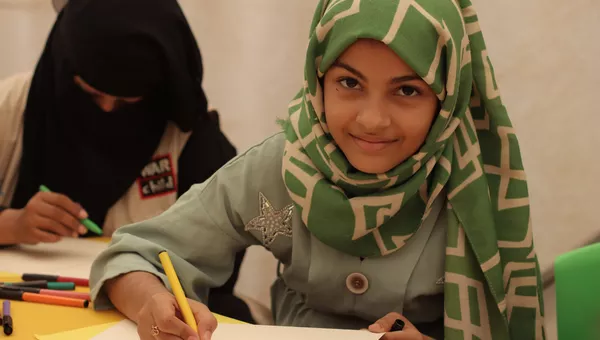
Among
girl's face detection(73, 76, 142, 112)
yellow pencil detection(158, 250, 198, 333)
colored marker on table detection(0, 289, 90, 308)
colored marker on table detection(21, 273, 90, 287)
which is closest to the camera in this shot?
yellow pencil detection(158, 250, 198, 333)

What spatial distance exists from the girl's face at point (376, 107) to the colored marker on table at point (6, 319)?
0.47 meters

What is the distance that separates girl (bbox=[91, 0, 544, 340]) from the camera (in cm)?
86

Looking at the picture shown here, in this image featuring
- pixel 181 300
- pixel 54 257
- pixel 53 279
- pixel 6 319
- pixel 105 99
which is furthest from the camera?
pixel 105 99

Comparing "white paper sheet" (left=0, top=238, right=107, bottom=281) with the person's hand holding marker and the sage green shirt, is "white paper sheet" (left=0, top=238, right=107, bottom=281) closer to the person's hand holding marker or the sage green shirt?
the person's hand holding marker

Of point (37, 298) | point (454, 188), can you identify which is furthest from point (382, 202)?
point (37, 298)

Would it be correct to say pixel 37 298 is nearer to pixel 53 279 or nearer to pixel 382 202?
pixel 53 279

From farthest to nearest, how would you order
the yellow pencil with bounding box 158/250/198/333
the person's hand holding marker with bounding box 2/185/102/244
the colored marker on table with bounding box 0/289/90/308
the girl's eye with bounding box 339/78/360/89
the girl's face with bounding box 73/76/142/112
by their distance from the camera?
the girl's face with bounding box 73/76/142/112
the person's hand holding marker with bounding box 2/185/102/244
the colored marker on table with bounding box 0/289/90/308
the girl's eye with bounding box 339/78/360/89
the yellow pencil with bounding box 158/250/198/333

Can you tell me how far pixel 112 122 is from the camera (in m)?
1.45

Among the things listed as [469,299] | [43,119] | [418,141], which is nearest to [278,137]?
[418,141]

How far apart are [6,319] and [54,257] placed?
0.41 metres

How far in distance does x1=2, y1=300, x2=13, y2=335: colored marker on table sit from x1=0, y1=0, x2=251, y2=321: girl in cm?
41

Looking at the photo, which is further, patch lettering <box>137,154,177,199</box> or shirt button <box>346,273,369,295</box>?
patch lettering <box>137,154,177,199</box>

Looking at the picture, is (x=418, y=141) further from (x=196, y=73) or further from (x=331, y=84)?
(x=196, y=73)

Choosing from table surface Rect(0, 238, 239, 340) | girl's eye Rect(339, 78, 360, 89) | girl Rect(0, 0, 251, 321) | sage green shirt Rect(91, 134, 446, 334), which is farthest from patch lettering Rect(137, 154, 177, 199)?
girl's eye Rect(339, 78, 360, 89)
